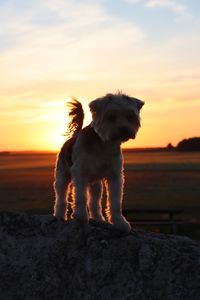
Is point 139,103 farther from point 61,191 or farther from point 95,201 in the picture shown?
point 61,191

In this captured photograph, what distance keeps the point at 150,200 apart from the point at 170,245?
33.3 meters

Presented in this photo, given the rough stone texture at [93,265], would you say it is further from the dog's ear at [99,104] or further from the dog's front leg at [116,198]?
the dog's ear at [99,104]

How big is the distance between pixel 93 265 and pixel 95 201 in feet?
4.92

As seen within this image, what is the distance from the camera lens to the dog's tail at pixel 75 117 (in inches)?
354

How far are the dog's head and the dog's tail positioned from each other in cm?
127

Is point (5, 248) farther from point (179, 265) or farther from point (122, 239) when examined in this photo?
point (179, 265)

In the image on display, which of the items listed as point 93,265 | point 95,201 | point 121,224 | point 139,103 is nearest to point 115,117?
point 139,103

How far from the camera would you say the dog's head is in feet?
23.7

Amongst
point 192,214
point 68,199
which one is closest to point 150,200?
point 192,214

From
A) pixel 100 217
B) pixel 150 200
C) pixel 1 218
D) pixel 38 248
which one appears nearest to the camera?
pixel 38 248

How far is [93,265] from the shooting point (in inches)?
303

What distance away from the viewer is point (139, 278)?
24.6ft

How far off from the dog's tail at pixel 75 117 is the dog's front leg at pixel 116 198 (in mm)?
1464

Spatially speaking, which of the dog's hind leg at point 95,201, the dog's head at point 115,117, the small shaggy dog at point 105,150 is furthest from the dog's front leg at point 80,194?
the dog's hind leg at point 95,201
